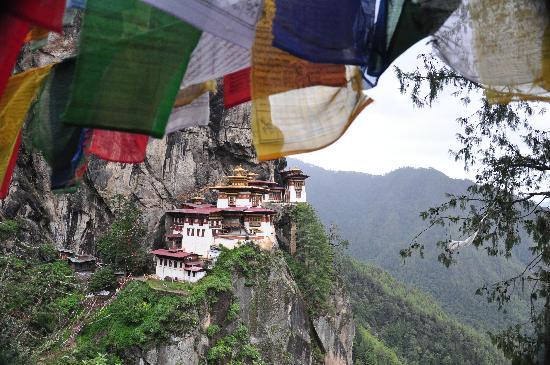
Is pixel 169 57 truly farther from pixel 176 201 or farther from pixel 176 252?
pixel 176 201

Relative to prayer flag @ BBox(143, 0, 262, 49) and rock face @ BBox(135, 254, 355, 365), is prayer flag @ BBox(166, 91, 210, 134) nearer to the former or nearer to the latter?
prayer flag @ BBox(143, 0, 262, 49)

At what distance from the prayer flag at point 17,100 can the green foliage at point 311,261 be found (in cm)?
1988

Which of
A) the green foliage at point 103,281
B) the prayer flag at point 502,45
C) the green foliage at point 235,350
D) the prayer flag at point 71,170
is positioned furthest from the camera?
the green foliage at point 103,281

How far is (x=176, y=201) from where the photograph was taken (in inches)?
963

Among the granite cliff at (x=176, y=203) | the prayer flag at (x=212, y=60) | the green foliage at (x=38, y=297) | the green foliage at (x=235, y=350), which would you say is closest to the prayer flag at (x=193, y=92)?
the prayer flag at (x=212, y=60)

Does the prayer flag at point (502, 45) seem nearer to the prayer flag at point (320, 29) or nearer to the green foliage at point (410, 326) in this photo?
the prayer flag at point (320, 29)

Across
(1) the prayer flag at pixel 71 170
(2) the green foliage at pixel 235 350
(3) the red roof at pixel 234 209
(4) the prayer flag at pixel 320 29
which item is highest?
(4) the prayer flag at pixel 320 29

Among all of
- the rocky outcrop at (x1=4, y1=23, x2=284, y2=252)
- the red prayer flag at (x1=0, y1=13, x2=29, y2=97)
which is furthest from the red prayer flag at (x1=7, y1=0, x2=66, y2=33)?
the rocky outcrop at (x1=4, y1=23, x2=284, y2=252)

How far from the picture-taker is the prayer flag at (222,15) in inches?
80.4

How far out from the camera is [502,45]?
245 centimetres

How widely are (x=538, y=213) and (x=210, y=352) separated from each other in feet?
39.7

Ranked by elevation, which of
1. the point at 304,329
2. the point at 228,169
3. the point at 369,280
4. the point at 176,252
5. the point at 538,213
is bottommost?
the point at 369,280

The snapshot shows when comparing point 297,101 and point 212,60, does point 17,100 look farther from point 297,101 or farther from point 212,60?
point 297,101

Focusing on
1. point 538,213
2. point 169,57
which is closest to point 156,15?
point 169,57
